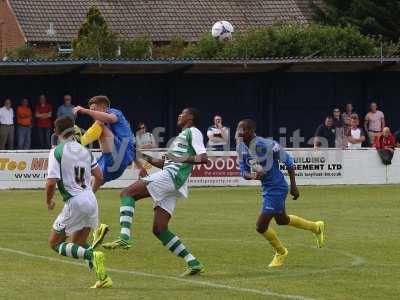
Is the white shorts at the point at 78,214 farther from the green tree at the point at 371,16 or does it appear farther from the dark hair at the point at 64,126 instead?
the green tree at the point at 371,16

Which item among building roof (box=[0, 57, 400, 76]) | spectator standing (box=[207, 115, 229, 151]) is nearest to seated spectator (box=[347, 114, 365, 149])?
building roof (box=[0, 57, 400, 76])

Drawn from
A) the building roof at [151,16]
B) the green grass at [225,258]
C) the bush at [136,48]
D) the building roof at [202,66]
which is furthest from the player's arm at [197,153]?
the building roof at [151,16]

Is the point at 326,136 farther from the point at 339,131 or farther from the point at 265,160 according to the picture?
the point at 265,160

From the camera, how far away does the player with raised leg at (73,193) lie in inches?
461

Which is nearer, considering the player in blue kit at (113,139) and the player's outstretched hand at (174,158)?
the player's outstretched hand at (174,158)

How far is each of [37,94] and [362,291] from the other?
25.9 m

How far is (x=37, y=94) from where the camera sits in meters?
36.4

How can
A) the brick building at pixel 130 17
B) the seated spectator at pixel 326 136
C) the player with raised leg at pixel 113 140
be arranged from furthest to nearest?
the brick building at pixel 130 17
the seated spectator at pixel 326 136
the player with raised leg at pixel 113 140

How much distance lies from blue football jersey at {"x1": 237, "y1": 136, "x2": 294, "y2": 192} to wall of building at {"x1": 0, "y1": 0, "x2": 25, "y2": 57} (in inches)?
1730

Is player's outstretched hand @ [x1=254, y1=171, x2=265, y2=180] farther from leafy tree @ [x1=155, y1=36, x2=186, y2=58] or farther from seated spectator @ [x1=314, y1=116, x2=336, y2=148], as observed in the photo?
leafy tree @ [x1=155, y1=36, x2=186, y2=58]

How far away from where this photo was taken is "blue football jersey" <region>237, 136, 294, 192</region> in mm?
14000

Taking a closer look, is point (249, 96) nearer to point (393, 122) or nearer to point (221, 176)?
point (393, 122)

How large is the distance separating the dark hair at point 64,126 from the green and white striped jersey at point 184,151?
1892 mm

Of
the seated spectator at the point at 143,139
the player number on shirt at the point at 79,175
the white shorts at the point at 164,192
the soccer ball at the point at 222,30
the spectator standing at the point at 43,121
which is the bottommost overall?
the white shorts at the point at 164,192
